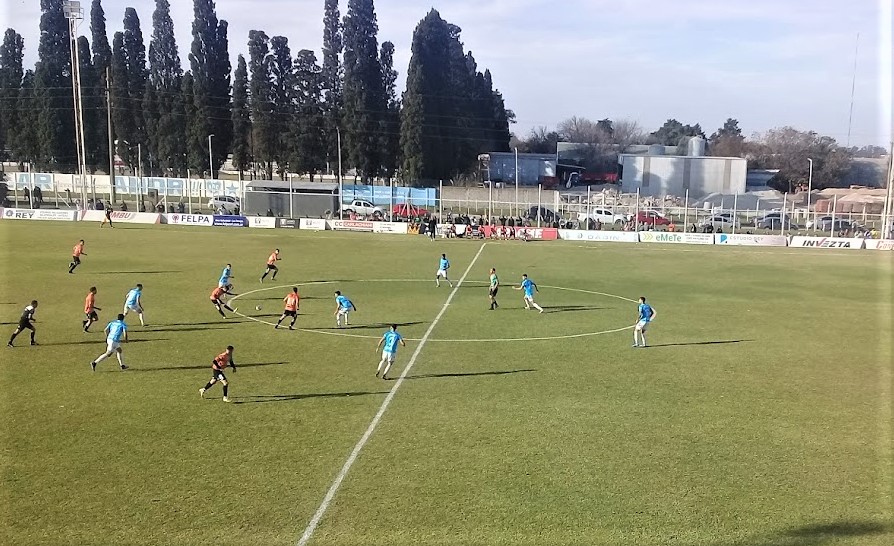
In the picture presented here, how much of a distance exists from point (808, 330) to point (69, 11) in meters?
58.3

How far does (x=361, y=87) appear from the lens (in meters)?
80.8

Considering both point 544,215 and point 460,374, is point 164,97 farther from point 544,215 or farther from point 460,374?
point 460,374

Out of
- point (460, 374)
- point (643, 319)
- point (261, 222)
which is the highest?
Result: point (261, 222)

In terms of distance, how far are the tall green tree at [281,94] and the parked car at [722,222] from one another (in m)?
48.7

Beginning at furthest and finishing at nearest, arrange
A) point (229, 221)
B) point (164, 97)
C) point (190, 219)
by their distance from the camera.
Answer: point (164, 97) < point (190, 219) < point (229, 221)

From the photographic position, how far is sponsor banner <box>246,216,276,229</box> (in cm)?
6266

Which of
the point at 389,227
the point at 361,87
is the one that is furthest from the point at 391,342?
the point at 361,87

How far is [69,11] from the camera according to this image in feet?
187

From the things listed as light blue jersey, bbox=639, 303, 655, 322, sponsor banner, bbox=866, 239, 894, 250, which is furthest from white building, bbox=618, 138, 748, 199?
light blue jersey, bbox=639, 303, 655, 322

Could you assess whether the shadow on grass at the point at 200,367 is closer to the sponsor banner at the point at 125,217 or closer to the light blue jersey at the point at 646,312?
the light blue jersey at the point at 646,312

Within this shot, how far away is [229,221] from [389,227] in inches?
563

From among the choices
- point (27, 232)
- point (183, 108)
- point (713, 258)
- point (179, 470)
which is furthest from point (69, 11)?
point (179, 470)

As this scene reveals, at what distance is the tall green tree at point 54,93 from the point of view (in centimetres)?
7725

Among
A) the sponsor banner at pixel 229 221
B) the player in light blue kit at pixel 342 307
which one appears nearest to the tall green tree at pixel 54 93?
the sponsor banner at pixel 229 221
